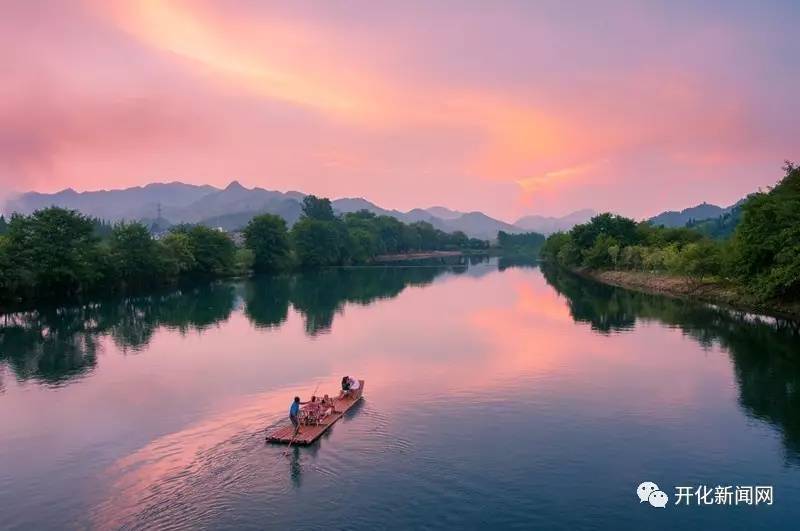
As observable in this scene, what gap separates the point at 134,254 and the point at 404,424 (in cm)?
6490

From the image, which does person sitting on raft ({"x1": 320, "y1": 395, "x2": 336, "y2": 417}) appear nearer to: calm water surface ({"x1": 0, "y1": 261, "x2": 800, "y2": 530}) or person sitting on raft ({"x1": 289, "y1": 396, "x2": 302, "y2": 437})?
calm water surface ({"x1": 0, "y1": 261, "x2": 800, "y2": 530})

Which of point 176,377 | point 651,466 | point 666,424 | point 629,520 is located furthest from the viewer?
point 176,377

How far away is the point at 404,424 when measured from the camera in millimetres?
23406

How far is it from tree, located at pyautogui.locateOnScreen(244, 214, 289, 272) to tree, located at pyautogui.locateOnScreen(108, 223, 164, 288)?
104ft

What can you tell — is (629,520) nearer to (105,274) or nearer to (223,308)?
(223,308)

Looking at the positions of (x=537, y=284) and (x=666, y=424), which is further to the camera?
(x=537, y=284)

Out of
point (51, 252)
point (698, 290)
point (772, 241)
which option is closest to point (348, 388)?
point (772, 241)

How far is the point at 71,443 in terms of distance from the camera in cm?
2188

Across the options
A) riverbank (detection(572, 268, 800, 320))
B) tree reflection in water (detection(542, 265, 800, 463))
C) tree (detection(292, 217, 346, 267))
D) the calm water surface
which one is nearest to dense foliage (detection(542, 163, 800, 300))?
riverbank (detection(572, 268, 800, 320))

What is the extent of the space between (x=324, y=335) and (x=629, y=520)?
31.5m

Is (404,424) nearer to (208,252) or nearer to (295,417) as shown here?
(295,417)

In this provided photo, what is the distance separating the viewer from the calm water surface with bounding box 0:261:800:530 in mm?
16469

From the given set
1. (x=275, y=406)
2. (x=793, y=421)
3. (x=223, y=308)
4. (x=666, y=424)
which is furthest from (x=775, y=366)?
(x=223, y=308)

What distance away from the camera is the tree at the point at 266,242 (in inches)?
4471
